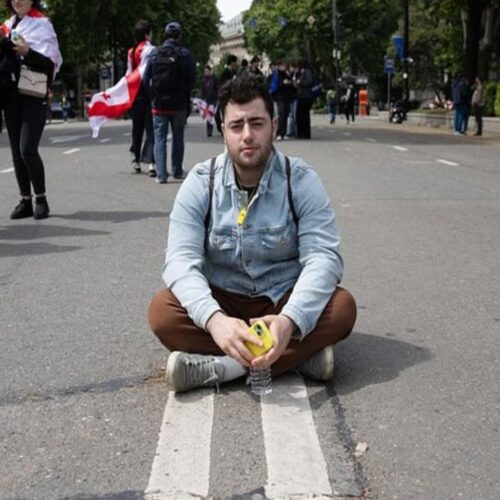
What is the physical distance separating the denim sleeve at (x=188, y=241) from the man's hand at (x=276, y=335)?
14.1 inches

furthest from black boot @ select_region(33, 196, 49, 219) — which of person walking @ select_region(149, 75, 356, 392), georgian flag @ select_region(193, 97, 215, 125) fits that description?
georgian flag @ select_region(193, 97, 215, 125)

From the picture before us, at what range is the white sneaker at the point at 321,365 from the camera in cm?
430

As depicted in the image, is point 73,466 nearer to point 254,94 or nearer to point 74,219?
point 254,94

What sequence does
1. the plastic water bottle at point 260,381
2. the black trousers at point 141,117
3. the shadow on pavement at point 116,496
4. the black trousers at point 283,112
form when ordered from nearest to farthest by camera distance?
the shadow on pavement at point 116,496 → the plastic water bottle at point 260,381 → the black trousers at point 141,117 → the black trousers at point 283,112

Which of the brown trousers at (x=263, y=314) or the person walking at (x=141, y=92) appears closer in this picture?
the brown trousers at (x=263, y=314)

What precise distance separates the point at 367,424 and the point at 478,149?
753 inches

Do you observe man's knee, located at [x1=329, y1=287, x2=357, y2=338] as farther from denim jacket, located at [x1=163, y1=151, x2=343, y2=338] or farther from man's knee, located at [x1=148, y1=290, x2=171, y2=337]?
man's knee, located at [x1=148, y1=290, x2=171, y2=337]

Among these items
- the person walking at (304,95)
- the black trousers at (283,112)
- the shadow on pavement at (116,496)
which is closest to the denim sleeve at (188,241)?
the shadow on pavement at (116,496)

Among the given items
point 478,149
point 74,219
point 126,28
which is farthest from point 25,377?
point 126,28

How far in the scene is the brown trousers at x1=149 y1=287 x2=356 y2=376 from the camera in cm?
433

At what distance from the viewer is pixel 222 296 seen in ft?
15.2

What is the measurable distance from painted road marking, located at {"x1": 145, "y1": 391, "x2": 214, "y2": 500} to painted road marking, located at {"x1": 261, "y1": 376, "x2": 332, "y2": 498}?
0.21 metres

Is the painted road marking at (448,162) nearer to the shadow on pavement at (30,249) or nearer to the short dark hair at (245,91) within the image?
the shadow on pavement at (30,249)

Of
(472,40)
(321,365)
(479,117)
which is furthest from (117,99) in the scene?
(472,40)
